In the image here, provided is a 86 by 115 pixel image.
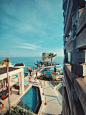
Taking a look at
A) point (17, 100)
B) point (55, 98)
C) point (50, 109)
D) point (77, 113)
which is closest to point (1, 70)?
point (17, 100)

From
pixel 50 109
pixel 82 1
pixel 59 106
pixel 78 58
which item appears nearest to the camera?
pixel 82 1

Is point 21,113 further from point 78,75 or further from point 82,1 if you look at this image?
point 82,1

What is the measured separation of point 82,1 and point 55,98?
1429 cm

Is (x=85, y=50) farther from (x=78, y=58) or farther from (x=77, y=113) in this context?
(x=77, y=113)

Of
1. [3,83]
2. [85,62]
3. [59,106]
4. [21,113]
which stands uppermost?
[85,62]

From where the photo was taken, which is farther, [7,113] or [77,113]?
[7,113]

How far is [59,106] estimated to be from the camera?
393 inches

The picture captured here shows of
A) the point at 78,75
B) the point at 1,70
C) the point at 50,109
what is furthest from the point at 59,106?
the point at 1,70

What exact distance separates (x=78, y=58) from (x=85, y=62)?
0.64ft

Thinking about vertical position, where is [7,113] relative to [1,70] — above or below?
below

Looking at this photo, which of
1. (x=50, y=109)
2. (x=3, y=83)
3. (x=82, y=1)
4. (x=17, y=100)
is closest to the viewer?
(x=82, y=1)

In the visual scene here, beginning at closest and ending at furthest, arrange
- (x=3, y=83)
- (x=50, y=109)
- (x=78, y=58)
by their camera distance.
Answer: (x=78, y=58) → (x=50, y=109) → (x=3, y=83)

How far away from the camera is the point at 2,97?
11.4 metres

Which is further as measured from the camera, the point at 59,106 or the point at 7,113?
the point at 59,106
